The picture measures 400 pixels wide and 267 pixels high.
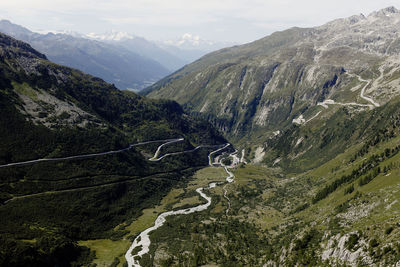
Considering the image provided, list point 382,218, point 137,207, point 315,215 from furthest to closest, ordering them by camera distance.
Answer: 1. point 137,207
2. point 315,215
3. point 382,218

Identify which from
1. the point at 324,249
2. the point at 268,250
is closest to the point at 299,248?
the point at 324,249

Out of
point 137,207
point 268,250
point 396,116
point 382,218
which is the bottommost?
point 137,207

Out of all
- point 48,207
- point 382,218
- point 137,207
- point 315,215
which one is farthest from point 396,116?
point 48,207

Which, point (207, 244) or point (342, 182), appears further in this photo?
point (342, 182)

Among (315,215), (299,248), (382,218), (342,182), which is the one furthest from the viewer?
(342,182)

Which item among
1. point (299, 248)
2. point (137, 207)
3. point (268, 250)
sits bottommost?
point (137, 207)

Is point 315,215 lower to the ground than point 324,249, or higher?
lower

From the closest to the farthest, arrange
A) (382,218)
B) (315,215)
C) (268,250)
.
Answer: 1. (382,218)
2. (268,250)
3. (315,215)

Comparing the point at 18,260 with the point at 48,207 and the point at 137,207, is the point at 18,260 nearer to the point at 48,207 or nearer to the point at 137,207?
the point at 48,207

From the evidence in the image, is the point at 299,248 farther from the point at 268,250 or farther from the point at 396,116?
the point at 396,116
